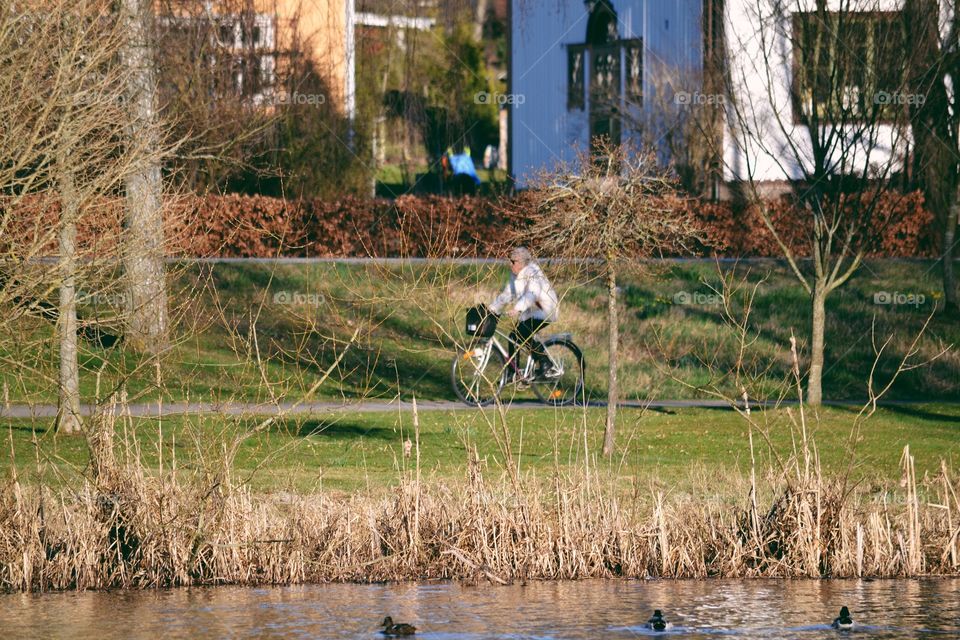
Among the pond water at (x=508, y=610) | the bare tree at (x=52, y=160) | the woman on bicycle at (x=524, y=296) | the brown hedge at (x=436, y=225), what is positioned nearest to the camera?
the pond water at (x=508, y=610)

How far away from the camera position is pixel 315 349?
2250cm

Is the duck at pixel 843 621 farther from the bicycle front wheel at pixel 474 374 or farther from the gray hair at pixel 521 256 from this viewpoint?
the gray hair at pixel 521 256

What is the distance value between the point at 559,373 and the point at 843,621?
9.00m

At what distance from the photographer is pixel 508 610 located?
33.0 ft

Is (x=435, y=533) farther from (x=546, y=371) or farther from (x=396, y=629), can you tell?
(x=546, y=371)

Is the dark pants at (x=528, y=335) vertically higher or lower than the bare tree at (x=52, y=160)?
lower

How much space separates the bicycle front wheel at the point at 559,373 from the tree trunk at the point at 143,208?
4.58 meters

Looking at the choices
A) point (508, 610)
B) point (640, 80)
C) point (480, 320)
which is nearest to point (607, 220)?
point (480, 320)

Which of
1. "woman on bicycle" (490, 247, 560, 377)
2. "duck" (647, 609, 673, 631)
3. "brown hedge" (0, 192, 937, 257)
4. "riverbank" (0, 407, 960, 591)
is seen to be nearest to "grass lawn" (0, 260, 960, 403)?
"brown hedge" (0, 192, 937, 257)

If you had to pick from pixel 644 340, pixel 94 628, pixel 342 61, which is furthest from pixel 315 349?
pixel 342 61

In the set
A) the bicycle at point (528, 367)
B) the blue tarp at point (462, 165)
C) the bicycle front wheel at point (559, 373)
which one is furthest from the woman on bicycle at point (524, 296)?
the blue tarp at point (462, 165)

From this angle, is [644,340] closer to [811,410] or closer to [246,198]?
[811,410]

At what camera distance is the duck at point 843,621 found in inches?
372

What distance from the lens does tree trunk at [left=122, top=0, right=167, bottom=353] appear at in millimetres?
13016
